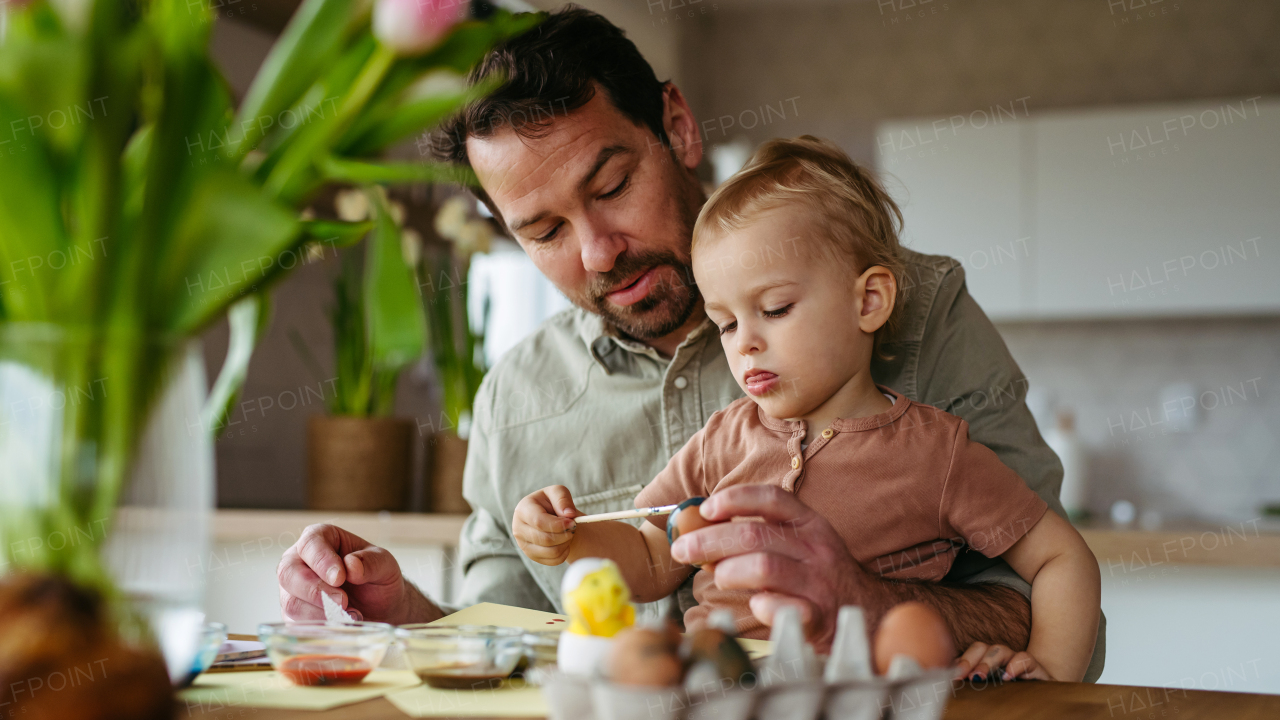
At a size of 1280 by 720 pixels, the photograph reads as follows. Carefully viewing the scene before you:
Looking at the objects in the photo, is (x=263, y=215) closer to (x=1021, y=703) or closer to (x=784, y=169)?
(x=1021, y=703)

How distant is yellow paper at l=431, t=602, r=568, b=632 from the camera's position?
0.89 m

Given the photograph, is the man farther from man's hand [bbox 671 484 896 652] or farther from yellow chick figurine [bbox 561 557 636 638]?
yellow chick figurine [bbox 561 557 636 638]

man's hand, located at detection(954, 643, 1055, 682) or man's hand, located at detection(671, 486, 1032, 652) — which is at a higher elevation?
man's hand, located at detection(671, 486, 1032, 652)

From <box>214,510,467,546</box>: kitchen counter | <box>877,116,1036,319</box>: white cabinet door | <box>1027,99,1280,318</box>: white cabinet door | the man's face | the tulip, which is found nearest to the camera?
the tulip

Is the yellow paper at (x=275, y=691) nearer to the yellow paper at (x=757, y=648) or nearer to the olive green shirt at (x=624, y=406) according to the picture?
the yellow paper at (x=757, y=648)

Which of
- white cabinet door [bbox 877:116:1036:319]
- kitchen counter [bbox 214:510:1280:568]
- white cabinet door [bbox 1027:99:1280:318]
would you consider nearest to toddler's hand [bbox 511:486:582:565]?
kitchen counter [bbox 214:510:1280:568]

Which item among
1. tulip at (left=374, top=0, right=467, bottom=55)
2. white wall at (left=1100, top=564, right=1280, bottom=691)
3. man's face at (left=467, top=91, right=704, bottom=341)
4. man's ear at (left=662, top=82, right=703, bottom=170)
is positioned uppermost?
man's ear at (left=662, top=82, right=703, bottom=170)

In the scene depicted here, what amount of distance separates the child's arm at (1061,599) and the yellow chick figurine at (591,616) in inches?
18.8

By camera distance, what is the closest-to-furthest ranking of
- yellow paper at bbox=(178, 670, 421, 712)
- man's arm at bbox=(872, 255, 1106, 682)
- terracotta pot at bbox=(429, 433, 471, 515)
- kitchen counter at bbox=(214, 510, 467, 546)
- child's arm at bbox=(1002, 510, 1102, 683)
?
1. yellow paper at bbox=(178, 670, 421, 712)
2. child's arm at bbox=(1002, 510, 1102, 683)
3. man's arm at bbox=(872, 255, 1106, 682)
4. kitchen counter at bbox=(214, 510, 467, 546)
5. terracotta pot at bbox=(429, 433, 471, 515)

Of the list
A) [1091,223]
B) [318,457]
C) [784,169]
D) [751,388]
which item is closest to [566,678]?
[751,388]

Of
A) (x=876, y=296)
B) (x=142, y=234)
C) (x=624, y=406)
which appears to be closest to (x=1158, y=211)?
(x=624, y=406)

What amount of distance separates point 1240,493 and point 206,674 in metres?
3.56

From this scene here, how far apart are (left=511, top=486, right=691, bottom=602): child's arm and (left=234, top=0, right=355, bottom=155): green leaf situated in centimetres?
54

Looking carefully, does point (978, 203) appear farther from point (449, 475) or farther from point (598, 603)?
point (598, 603)
